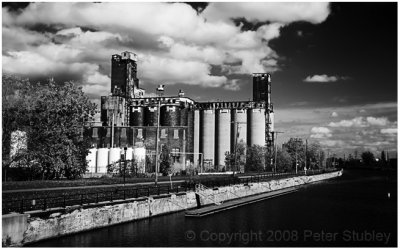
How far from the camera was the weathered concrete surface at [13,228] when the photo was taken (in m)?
23.3

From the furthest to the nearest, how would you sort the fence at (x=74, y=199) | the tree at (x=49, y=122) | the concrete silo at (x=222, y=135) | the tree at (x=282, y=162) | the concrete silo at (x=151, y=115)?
the concrete silo at (x=222, y=135)
the tree at (x=282, y=162)
the concrete silo at (x=151, y=115)
the tree at (x=49, y=122)
the fence at (x=74, y=199)

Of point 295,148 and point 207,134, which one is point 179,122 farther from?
point 295,148

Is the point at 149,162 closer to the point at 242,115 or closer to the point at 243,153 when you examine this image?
the point at 243,153

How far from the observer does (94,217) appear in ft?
102

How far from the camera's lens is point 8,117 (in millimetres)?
39625

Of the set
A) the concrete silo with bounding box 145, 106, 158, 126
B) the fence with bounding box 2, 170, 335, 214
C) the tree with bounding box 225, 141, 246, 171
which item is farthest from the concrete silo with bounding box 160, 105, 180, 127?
the fence with bounding box 2, 170, 335, 214

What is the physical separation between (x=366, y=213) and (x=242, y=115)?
93.1 metres

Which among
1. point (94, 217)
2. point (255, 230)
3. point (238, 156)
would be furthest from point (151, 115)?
point (94, 217)

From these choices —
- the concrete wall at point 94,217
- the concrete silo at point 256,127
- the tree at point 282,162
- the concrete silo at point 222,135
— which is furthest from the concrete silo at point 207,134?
the concrete wall at point 94,217

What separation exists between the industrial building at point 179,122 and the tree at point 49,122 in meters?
49.7

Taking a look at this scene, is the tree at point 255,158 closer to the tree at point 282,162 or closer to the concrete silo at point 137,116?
the tree at point 282,162

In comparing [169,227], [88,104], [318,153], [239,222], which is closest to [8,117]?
[88,104]

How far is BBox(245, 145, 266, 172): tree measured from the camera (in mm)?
124750

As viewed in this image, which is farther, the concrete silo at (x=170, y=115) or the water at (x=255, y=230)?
the concrete silo at (x=170, y=115)
